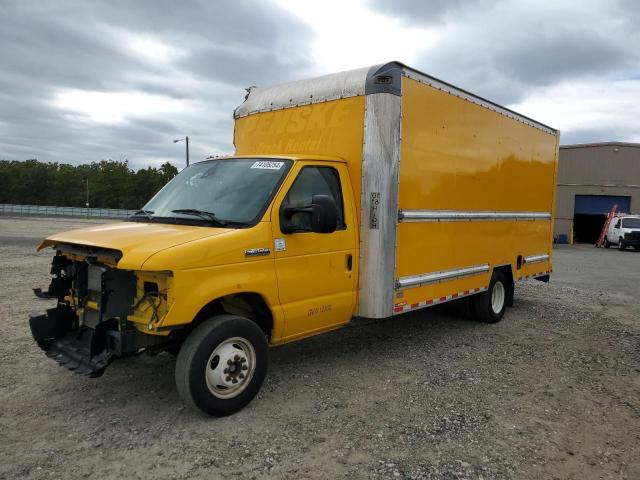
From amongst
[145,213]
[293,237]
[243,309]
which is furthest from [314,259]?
[145,213]

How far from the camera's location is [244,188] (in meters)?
4.80

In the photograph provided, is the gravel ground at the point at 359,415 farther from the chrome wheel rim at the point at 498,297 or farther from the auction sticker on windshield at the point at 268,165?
the auction sticker on windshield at the point at 268,165

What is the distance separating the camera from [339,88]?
5.54 metres

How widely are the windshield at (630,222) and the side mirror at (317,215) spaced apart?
28.4 m

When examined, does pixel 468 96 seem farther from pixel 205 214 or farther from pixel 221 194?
pixel 205 214

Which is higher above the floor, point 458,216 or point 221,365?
point 458,216

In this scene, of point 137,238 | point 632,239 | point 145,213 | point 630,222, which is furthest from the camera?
point 630,222

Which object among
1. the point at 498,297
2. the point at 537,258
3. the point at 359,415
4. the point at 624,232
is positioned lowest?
the point at 359,415

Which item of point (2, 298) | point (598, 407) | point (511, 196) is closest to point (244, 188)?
point (598, 407)

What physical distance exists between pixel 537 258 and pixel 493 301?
1.58 metres

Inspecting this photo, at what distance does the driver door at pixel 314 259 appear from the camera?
15.3 ft

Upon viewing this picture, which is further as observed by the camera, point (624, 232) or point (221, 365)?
point (624, 232)

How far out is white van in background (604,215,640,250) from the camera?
26.9 m

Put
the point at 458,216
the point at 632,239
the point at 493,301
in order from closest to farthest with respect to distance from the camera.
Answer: the point at 458,216 → the point at 493,301 → the point at 632,239
